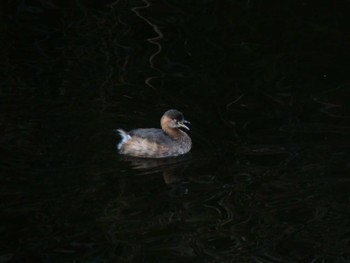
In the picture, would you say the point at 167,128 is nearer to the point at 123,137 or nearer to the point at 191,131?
the point at 191,131

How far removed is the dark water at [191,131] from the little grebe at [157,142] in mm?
134

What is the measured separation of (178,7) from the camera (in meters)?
11.9

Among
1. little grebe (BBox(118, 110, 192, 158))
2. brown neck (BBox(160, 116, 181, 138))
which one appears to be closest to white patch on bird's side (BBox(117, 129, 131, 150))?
little grebe (BBox(118, 110, 192, 158))

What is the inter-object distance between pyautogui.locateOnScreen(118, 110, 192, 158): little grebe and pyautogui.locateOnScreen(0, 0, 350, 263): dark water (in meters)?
0.13

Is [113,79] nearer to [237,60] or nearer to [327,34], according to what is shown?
[237,60]

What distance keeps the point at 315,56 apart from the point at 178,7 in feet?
8.06

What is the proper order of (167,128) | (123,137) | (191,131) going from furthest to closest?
(191,131) < (167,128) < (123,137)

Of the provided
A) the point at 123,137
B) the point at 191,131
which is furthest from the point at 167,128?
the point at 123,137

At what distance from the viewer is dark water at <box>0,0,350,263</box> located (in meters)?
6.30

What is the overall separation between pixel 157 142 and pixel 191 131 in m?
0.54

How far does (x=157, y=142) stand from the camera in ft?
26.2

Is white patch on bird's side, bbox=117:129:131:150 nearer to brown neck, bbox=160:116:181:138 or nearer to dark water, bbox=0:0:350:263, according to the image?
dark water, bbox=0:0:350:263

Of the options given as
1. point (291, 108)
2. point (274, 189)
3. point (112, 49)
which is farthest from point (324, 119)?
point (112, 49)

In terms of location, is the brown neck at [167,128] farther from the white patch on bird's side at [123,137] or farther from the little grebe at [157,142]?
the white patch on bird's side at [123,137]
